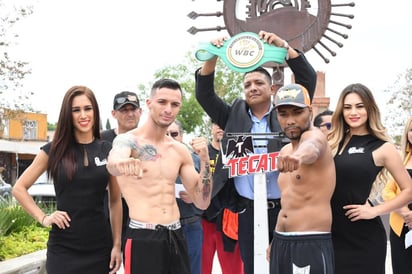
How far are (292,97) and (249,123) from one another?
1.16m

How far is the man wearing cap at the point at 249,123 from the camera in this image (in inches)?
166

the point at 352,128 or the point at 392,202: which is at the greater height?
the point at 352,128

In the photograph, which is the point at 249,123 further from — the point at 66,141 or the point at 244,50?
the point at 66,141

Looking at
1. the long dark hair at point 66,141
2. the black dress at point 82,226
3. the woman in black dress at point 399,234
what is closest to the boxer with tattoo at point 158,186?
the black dress at point 82,226

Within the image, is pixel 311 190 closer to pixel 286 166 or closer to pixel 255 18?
pixel 286 166

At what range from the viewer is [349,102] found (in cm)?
395

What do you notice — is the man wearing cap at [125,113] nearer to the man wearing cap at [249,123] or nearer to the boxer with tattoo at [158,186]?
the man wearing cap at [249,123]

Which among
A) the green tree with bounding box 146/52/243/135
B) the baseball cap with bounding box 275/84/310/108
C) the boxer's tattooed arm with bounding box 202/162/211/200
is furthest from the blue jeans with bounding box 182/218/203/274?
the green tree with bounding box 146/52/243/135

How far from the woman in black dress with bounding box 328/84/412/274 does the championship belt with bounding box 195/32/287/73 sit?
729 mm

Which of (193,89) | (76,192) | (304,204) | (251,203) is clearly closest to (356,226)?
(304,204)

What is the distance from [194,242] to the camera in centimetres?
533

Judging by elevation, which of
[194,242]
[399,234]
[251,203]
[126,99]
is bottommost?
[194,242]

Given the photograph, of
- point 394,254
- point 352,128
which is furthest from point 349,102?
point 394,254

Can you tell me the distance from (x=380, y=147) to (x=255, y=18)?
5.24m
